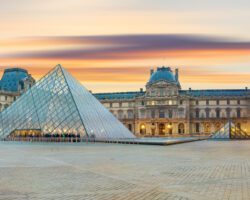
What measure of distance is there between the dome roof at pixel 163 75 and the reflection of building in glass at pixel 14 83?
102ft

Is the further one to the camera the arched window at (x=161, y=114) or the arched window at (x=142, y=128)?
the arched window at (x=142, y=128)

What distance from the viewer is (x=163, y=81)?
360ft

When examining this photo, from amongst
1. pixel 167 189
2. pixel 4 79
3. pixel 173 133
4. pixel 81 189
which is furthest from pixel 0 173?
pixel 4 79

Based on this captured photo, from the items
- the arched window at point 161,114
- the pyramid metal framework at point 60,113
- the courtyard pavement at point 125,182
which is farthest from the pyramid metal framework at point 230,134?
the arched window at point 161,114

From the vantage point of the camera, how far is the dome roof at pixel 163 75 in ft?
367

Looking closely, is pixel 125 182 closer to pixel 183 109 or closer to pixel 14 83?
pixel 183 109

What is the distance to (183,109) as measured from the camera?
109750 millimetres

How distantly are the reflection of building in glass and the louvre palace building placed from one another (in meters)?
28.8

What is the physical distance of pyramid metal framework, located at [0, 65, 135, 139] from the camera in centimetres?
4625

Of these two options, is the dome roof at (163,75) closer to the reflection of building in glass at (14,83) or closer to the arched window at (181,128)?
the arched window at (181,128)

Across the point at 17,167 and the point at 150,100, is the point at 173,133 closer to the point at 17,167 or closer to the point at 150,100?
the point at 150,100

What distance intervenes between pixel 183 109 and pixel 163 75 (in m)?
10.3

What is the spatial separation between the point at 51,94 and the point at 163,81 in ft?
204

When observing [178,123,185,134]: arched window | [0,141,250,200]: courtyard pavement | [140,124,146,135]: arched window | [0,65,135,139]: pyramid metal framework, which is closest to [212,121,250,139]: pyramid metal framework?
[0,65,135,139]: pyramid metal framework
